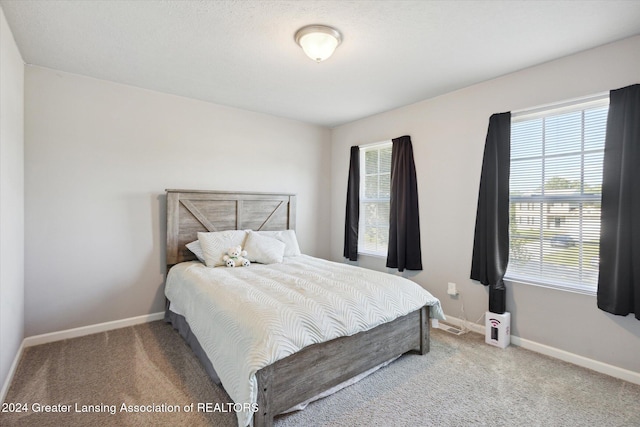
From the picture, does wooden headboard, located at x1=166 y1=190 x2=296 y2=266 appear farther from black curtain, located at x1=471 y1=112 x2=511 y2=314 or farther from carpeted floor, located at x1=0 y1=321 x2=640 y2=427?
black curtain, located at x1=471 y1=112 x2=511 y2=314

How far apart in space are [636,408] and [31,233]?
469 cm

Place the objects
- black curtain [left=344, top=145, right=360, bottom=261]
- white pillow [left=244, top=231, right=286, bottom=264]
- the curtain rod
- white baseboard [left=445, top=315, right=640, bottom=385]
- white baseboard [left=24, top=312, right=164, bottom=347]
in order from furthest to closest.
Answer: black curtain [left=344, top=145, right=360, bottom=261], white pillow [left=244, top=231, right=286, bottom=264], white baseboard [left=24, top=312, right=164, bottom=347], the curtain rod, white baseboard [left=445, top=315, right=640, bottom=385]

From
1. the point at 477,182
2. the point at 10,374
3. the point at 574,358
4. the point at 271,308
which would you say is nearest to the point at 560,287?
the point at 574,358

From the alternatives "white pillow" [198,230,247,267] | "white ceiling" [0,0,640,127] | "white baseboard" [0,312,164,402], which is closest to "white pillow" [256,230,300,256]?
"white pillow" [198,230,247,267]

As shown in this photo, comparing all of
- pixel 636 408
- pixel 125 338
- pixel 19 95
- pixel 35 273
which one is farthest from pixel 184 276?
pixel 636 408

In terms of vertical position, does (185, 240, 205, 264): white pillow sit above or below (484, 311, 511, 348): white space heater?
above

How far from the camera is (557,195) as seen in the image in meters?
2.61

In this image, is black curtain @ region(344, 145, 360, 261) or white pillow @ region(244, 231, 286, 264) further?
→ black curtain @ region(344, 145, 360, 261)

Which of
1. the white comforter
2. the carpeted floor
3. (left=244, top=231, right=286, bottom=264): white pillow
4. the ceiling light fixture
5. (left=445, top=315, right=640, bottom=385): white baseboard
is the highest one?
the ceiling light fixture

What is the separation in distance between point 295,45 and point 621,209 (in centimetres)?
265

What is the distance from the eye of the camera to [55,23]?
2.11 m

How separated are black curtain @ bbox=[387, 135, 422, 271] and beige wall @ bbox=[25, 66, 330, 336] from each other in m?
1.93

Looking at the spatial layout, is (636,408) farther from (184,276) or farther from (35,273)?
(35,273)

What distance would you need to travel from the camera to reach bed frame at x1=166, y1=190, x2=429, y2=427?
1.76 meters
